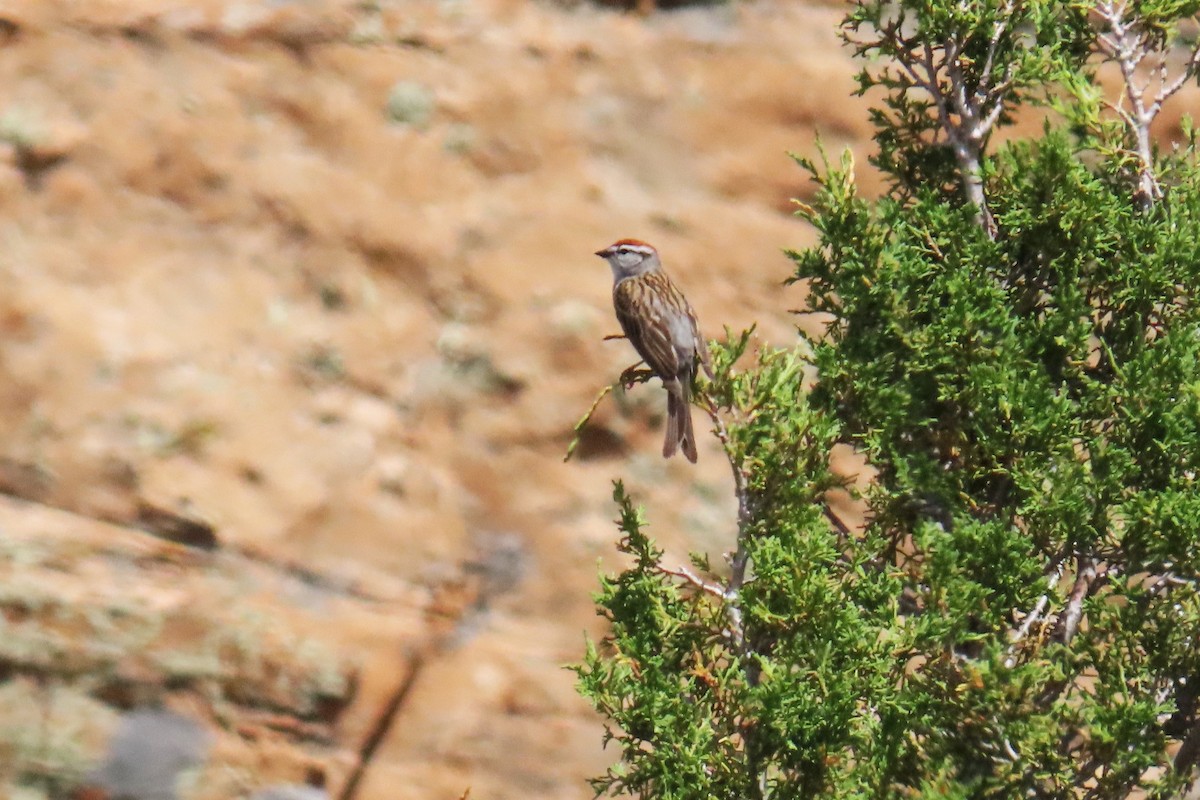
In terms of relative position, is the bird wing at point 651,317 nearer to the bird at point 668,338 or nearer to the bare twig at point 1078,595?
the bird at point 668,338

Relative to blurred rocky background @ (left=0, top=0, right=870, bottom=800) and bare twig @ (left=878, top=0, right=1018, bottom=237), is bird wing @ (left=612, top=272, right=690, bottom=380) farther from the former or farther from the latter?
bare twig @ (left=878, top=0, right=1018, bottom=237)

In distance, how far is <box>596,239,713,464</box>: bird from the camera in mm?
4215

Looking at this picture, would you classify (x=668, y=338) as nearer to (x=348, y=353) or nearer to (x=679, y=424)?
(x=679, y=424)

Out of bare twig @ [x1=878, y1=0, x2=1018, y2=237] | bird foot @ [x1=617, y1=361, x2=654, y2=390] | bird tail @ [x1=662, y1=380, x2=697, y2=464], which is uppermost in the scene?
bare twig @ [x1=878, y1=0, x2=1018, y2=237]

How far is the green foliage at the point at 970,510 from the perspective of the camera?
9.50 ft

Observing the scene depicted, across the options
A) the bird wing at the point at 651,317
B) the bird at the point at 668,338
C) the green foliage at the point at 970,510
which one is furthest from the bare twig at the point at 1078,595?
the bird wing at the point at 651,317

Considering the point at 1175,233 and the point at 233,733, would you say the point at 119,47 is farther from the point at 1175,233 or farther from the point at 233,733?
the point at 1175,233

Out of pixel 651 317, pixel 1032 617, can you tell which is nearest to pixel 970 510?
pixel 1032 617

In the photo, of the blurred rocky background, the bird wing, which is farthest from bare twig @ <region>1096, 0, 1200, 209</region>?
the blurred rocky background

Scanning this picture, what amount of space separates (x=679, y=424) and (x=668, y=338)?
0.31 m

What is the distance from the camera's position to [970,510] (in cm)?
316

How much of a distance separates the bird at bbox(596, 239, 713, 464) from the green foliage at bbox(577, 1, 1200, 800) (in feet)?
2.60

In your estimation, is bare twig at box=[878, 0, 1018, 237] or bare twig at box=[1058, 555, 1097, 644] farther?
bare twig at box=[878, 0, 1018, 237]

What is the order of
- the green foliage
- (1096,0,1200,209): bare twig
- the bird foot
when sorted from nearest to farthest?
the green foliage
(1096,0,1200,209): bare twig
the bird foot
